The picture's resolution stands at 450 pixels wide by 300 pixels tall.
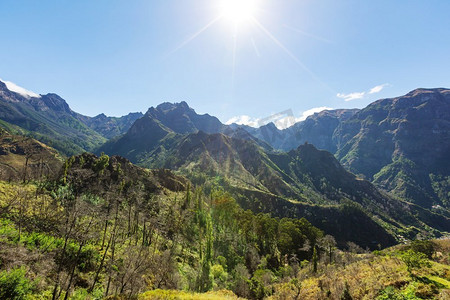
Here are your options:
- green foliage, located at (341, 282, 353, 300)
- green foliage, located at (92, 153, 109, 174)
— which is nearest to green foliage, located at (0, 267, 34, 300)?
green foliage, located at (341, 282, 353, 300)

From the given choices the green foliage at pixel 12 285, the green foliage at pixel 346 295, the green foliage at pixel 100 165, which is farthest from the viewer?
the green foliage at pixel 100 165

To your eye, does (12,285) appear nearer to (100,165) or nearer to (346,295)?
(346,295)

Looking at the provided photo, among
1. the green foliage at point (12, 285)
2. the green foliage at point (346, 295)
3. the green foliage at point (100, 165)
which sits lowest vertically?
the green foliage at point (346, 295)

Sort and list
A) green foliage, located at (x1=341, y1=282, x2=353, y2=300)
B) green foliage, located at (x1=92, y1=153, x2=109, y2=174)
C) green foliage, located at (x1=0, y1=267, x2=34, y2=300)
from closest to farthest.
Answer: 1. green foliage, located at (x1=0, y1=267, x2=34, y2=300)
2. green foliage, located at (x1=341, y1=282, x2=353, y2=300)
3. green foliage, located at (x1=92, y1=153, x2=109, y2=174)

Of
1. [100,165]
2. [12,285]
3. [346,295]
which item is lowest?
[346,295]

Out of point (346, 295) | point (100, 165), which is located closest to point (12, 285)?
point (346, 295)

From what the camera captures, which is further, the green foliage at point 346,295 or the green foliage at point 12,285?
the green foliage at point 346,295

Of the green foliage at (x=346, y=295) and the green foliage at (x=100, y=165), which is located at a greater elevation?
the green foliage at (x=100, y=165)

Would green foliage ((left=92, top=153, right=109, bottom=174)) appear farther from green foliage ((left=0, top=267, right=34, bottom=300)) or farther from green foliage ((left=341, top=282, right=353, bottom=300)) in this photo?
green foliage ((left=341, top=282, right=353, bottom=300))

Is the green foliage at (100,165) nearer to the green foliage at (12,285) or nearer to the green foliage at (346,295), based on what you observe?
the green foliage at (12,285)

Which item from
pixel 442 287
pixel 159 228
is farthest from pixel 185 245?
pixel 442 287

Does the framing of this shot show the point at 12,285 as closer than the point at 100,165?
Yes

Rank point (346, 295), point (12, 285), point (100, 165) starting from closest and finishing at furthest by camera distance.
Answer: point (12, 285) < point (346, 295) < point (100, 165)

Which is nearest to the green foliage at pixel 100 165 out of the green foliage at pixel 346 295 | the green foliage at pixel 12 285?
the green foliage at pixel 12 285
